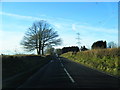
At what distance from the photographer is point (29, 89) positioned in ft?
34.9

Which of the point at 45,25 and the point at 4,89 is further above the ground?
the point at 45,25

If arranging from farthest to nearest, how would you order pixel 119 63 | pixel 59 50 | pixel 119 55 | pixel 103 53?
pixel 59 50
pixel 103 53
pixel 119 55
pixel 119 63

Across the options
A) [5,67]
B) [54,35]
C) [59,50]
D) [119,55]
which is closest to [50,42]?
[54,35]

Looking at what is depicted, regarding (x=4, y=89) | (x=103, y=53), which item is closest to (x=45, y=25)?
(x=103, y=53)

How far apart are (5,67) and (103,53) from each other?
63.5 ft

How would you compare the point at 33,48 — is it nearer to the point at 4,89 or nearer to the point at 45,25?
the point at 45,25

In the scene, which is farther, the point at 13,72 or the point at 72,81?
the point at 13,72

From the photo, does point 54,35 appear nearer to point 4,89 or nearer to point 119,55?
point 119,55

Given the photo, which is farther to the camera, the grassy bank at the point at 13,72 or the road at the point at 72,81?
the grassy bank at the point at 13,72

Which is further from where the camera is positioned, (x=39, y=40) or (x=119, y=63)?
(x=39, y=40)

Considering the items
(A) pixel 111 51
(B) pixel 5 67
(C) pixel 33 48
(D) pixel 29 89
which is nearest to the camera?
(D) pixel 29 89

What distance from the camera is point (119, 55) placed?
2825 centimetres

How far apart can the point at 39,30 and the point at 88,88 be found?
6172 cm

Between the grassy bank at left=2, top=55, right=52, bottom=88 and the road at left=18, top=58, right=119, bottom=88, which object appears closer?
the road at left=18, top=58, right=119, bottom=88
